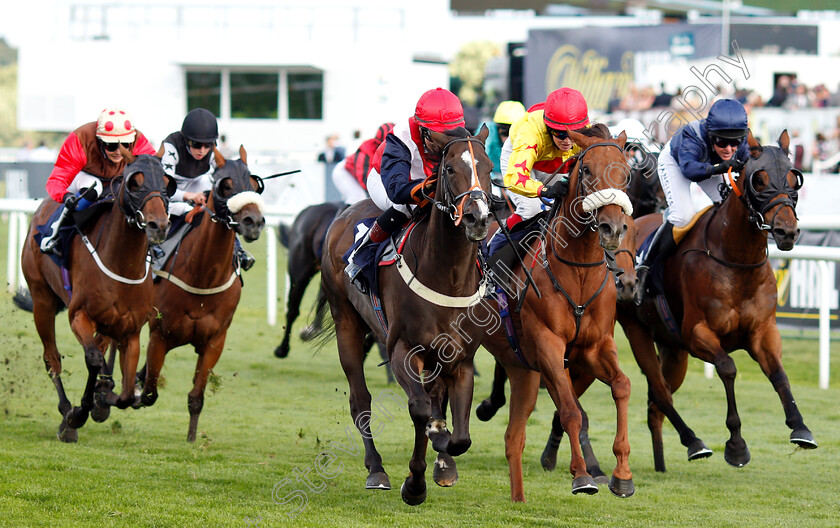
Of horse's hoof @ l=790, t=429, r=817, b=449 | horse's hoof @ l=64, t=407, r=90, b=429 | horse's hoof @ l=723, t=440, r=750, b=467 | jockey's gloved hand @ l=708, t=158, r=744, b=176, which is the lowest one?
horse's hoof @ l=64, t=407, r=90, b=429

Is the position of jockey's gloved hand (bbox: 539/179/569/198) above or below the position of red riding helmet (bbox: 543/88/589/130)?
below

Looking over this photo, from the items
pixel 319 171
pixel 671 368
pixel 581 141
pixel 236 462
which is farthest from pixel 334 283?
pixel 319 171

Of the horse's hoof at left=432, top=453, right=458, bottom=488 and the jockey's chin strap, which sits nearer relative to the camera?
the jockey's chin strap

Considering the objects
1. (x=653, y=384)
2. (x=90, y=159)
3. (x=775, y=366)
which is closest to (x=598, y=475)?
(x=775, y=366)

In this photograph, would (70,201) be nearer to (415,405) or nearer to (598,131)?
(415,405)

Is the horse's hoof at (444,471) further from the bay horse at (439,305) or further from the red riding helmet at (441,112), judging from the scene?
the red riding helmet at (441,112)

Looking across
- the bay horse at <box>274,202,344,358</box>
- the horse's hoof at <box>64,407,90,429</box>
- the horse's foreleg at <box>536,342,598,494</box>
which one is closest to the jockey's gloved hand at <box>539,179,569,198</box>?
the horse's foreleg at <box>536,342,598,494</box>

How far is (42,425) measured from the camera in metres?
6.50

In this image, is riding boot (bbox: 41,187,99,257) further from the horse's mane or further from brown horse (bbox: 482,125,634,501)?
the horse's mane

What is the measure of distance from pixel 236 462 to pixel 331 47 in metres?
25.8

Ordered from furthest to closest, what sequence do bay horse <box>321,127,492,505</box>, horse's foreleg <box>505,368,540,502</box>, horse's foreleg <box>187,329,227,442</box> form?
horse's foreleg <box>187,329,227,442</box> → horse's foreleg <box>505,368,540,502</box> → bay horse <box>321,127,492,505</box>

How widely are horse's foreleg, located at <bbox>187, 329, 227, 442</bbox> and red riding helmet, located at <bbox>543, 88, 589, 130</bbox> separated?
2.58 m

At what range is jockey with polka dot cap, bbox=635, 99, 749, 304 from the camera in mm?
5512

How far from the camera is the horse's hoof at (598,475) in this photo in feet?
15.1
